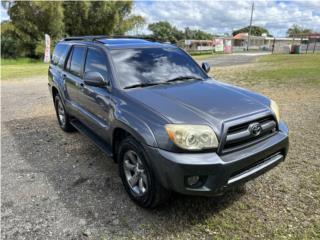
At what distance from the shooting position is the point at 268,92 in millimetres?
9078

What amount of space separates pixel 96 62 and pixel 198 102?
1774 mm

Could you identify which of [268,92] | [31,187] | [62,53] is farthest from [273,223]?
[268,92]

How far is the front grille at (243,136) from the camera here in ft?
9.23

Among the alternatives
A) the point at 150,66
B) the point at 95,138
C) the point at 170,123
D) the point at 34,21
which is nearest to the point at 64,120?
the point at 95,138

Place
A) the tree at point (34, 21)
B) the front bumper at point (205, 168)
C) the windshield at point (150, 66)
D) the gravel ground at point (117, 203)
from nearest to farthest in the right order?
the front bumper at point (205, 168) → the gravel ground at point (117, 203) → the windshield at point (150, 66) → the tree at point (34, 21)

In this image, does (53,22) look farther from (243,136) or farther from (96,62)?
(243,136)

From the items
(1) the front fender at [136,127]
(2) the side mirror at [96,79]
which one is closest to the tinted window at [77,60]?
(2) the side mirror at [96,79]

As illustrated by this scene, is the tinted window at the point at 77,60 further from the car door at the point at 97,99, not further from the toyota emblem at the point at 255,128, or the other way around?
the toyota emblem at the point at 255,128

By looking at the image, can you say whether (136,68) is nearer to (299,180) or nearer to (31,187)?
(31,187)

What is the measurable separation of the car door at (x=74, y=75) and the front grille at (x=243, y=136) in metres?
2.64

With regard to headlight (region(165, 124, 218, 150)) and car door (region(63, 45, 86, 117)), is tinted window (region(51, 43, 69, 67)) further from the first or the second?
headlight (region(165, 124, 218, 150))

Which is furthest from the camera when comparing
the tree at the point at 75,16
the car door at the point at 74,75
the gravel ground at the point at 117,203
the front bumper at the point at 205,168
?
the tree at the point at 75,16

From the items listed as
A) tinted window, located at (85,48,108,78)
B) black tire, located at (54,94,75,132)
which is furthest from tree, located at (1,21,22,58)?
tinted window, located at (85,48,108,78)

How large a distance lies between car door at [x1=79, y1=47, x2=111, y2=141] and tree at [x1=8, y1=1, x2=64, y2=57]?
25.9 meters
